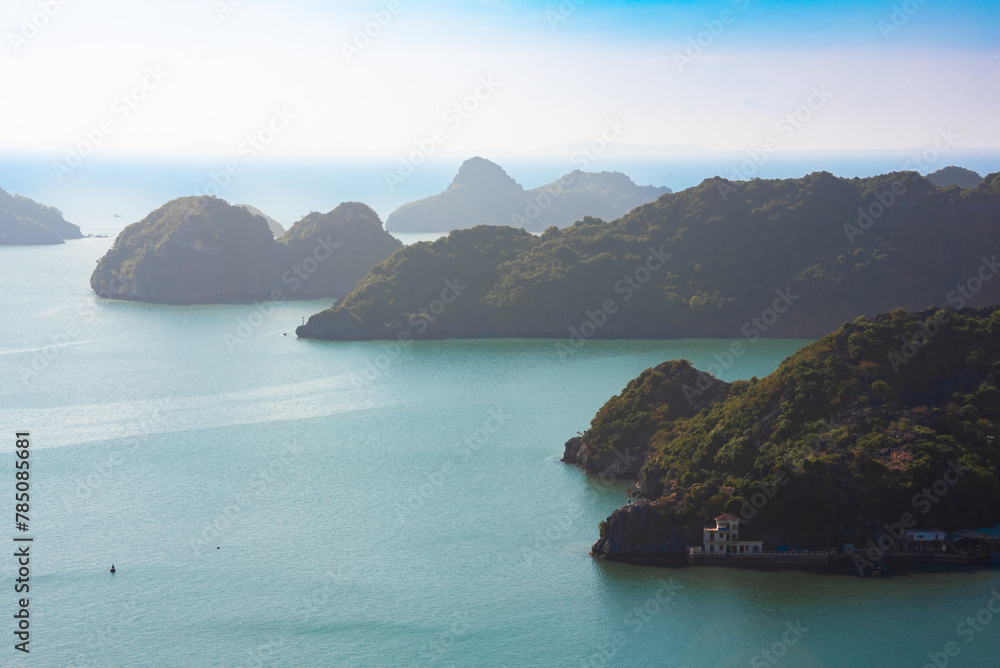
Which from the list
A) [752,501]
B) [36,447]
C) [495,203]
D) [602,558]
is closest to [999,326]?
[752,501]
